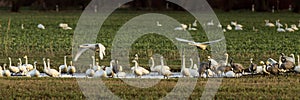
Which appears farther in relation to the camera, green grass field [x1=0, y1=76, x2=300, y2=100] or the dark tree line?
the dark tree line

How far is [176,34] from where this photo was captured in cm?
3969

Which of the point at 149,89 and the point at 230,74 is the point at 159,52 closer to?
the point at 230,74

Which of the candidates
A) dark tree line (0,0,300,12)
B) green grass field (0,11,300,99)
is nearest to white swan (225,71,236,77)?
green grass field (0,11,300,99)

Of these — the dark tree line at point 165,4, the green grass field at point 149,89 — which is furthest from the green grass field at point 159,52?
the dark tree line at point 165,4

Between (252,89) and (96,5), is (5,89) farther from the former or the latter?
(96,5)

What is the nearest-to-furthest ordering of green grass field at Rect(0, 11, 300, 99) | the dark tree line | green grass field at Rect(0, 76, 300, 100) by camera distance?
green grass field at Rect(0, 76, 300, 100) → green grass field at Rect(0, 11, 300, 99) → the dark tree line

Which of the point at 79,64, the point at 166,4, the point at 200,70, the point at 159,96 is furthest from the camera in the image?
the point at 166,4

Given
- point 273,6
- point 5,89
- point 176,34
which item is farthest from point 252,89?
point 273,6

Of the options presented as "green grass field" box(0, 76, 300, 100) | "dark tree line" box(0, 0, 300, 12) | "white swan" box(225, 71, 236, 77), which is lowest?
"green grass field" box(0, 76, 300, 100)

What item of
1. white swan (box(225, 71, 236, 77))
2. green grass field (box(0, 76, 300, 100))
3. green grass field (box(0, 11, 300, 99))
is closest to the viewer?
green grass field (box(0, 76, 300, 100))

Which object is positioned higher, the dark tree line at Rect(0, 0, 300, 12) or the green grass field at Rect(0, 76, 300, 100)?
the dark tree line at Rect(0, 0, 300, 12)

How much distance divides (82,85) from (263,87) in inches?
142

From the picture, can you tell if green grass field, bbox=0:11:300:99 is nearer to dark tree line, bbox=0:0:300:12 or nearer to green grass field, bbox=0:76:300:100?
green grass field, bbox=0:76:300:100

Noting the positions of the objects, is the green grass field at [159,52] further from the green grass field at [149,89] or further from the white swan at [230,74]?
the white swan at [230,74]
